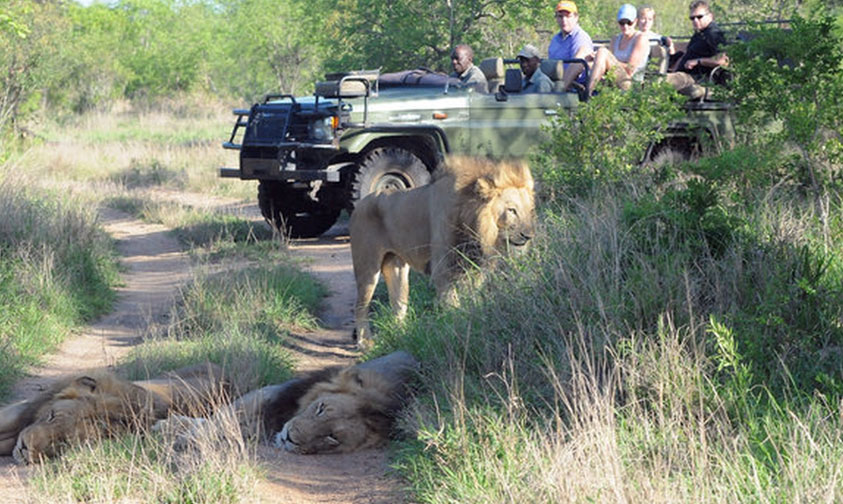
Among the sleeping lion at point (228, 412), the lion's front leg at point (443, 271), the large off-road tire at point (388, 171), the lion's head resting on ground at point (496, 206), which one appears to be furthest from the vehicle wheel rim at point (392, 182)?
the sleeping lion at point (228, 412)

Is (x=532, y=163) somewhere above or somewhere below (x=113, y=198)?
above

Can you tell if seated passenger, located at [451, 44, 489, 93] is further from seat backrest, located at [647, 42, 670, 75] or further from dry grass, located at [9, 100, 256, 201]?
dry grass, located at [9, 100, 256, 201]

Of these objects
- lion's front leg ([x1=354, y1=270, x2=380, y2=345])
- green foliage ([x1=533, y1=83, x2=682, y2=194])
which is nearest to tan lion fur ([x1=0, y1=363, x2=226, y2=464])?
lion's front leg ([x1=354, y1=270, x2=380, y2=345])

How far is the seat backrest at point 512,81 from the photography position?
1071cm

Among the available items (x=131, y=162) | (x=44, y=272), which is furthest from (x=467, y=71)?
(x=131, y=162)

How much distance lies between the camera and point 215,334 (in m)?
7.06

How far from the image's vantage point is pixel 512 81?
35.5ft

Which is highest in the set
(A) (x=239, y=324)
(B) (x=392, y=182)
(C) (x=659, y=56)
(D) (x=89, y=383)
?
(C) (x=659, y=56)

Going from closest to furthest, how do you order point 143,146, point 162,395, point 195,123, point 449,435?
1. point 449,435
2. point 162,395
3. point 143,146
4. point 195,123

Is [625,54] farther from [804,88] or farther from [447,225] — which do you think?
[447,225]

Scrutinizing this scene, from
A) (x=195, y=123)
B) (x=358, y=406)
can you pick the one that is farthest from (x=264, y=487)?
(x=195, y=123)

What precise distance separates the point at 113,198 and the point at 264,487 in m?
12.2

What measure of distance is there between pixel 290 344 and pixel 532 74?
4780 mm

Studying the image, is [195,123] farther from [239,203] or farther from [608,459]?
[608,459]
